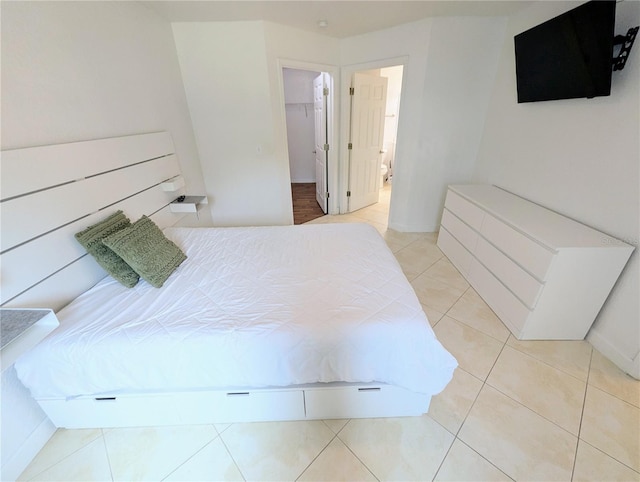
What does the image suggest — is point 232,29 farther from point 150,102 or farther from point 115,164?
point 115,164

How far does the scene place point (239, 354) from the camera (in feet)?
3.48

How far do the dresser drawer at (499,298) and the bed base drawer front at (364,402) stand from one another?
0.99 metres

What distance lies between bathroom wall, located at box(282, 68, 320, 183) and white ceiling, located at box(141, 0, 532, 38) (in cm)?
263

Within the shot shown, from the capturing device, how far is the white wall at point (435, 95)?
2441mm

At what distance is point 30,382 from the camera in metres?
1.07

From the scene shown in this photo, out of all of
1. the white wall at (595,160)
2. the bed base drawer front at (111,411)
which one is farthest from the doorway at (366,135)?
the bed base drawer front at (111,411)

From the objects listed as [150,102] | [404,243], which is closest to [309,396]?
[404,243]

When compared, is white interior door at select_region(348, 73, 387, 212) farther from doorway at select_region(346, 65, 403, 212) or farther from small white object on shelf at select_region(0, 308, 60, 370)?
small white object on shelf at select_region(0, 308, 60, 370)

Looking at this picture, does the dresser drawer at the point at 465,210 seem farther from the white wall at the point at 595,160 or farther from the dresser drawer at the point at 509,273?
the white wall at the point at 595,160

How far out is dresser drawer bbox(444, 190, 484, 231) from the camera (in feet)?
7.02

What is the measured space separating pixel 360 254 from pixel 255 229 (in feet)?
3.15

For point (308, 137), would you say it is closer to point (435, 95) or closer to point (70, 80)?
point (435, 95)

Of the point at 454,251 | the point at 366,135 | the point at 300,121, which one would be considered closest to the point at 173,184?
the point at 366,135

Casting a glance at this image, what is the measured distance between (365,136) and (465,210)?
192 cm
